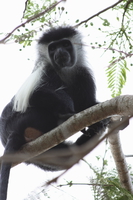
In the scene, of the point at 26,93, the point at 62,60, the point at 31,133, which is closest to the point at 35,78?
the point at 26,93

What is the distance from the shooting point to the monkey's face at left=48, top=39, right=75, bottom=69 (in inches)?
117

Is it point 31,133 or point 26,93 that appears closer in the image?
point 31,133

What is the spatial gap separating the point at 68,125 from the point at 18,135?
0.72 meters

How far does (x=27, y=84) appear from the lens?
2779 mm

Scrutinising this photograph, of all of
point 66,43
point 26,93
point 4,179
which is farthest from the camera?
point 66,43

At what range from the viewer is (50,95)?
8.11ft

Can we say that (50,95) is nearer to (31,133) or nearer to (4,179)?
(31,133)

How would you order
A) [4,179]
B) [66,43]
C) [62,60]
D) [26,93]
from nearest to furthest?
[4,179]
[26,93]
[62,60]
[66,43]

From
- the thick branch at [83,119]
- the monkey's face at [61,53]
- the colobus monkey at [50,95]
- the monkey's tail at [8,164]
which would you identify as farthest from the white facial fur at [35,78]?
the thick branch at [83,119]

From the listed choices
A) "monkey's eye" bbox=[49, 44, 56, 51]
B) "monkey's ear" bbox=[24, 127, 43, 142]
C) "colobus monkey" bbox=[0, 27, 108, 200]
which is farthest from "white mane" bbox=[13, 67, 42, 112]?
"monkey's eye" bbox=[49, 44, 56, 51]

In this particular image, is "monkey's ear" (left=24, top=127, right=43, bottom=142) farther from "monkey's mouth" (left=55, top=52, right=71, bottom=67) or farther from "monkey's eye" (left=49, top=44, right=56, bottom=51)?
"monkey's eye" (left=49, top=44, right=56, bottom=51)

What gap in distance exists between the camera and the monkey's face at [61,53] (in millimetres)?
2965

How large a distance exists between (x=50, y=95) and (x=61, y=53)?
669 millimetres

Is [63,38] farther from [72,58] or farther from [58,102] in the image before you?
[58,102]
